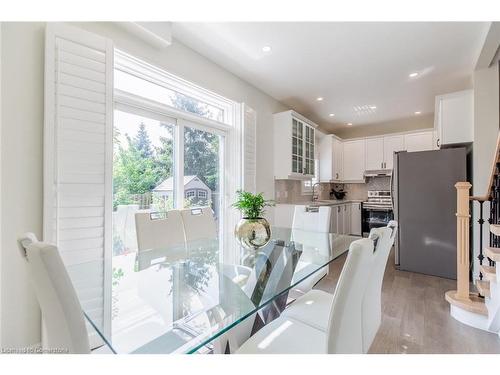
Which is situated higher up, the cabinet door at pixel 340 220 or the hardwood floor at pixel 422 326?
the cabinet door at pixel 340 220

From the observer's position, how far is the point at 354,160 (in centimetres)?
574

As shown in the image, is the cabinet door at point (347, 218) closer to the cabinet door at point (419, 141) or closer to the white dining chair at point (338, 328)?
the cabinet door at point (419, 141)

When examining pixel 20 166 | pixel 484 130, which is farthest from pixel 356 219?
pixel 20 166

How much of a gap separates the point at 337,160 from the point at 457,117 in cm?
259

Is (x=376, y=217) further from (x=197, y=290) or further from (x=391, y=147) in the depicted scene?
(x=197, y=290)

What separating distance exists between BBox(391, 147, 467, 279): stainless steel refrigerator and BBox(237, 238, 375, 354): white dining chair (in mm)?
2884

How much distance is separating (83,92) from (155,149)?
0.85 m

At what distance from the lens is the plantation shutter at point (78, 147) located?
1.63 meters

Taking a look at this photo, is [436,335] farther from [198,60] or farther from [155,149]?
[198,60]

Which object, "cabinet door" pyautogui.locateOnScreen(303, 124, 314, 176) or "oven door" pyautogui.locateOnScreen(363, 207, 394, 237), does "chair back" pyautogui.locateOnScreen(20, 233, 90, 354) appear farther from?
"oven door" pyautogui.locateOnScreen(363, 207, 394, 237)

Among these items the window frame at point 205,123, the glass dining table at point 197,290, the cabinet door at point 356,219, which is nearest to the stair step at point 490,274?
the glass dining table at point 197,290

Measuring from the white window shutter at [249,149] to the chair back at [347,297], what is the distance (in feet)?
8.13

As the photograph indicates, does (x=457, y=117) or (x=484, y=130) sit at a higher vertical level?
(x=457, y=117)

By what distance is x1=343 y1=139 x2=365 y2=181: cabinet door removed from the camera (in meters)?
5.63
